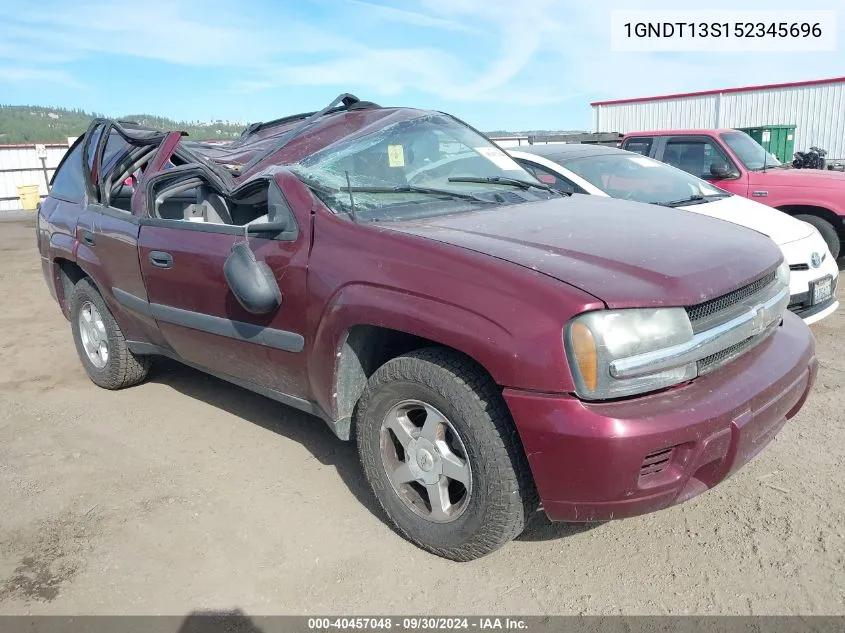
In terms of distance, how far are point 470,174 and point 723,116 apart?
2496 centimetres

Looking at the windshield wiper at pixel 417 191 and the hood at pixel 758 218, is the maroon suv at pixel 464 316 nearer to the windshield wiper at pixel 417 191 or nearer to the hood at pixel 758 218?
the windshield wiper at pixel 417 191

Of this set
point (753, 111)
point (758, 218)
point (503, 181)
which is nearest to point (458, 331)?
point (503, 181)

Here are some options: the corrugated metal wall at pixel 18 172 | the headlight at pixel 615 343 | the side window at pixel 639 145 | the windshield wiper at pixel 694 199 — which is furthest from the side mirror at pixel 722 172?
the corrugated metal wall at pixel 18 172

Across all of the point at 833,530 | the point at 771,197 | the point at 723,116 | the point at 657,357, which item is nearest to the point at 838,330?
the point at 771,197

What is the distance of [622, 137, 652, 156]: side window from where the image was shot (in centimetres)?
868

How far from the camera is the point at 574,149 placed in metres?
6.62

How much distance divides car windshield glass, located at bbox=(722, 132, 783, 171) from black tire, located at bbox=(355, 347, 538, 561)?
6.64 m

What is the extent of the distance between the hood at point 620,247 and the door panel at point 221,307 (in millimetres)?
558

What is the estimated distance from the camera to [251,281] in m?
2.91

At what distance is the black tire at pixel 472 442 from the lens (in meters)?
2.33

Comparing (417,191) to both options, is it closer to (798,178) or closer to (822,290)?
(822,290)

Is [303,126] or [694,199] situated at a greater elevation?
[303,126]

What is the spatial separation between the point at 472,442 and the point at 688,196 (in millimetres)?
4467

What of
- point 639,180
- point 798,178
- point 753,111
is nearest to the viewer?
point 639,180
